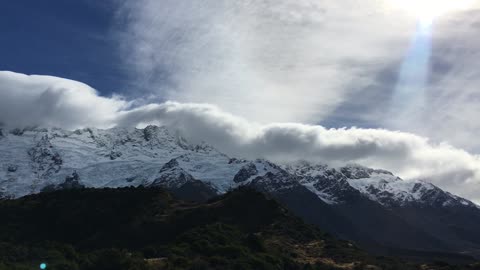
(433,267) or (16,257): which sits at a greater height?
(433,267)

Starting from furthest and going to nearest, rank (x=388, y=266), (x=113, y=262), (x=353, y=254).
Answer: (x=353, y=254), (x=388, y=266), (x=113, y=262)

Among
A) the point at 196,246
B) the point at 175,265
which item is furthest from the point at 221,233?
the point at 175,265

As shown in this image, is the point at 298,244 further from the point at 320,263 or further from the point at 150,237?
the point at 150,237

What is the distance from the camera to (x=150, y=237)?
652ft

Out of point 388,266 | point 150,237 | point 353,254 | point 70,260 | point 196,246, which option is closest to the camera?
point 70,260

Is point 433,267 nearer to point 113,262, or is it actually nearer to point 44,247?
point 113,262

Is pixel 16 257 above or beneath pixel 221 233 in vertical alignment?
beneath

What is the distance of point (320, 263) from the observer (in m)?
161

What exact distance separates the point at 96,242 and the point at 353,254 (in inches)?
3258

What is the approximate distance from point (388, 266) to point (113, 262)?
7908 centimetres

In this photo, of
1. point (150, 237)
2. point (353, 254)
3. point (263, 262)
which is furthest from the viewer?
point (150, 237)

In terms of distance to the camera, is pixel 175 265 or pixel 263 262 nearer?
pixel 175 265

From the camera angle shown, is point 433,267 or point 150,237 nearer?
point 433,267

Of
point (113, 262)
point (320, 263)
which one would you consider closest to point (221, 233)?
point (320, 263)
